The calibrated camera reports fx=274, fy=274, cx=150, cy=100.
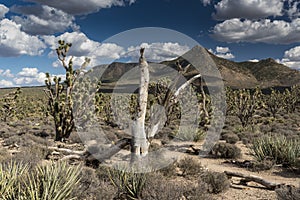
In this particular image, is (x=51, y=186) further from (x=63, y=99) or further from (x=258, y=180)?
(x=63, y=99)

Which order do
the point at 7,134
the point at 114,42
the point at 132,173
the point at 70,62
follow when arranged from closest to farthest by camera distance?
the point at 132,173 < the point at 114,42 < the point at 70,62 < the point at 7,134

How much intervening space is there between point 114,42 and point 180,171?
481 cm

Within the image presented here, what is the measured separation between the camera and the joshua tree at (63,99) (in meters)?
14.2

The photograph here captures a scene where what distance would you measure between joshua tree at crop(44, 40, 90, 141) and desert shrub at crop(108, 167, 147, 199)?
8.71 meters

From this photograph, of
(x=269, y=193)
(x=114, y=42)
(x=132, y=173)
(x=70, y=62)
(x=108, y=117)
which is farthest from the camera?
(x=108, y=117)

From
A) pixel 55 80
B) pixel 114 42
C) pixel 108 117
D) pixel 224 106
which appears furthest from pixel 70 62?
pixel 224 106

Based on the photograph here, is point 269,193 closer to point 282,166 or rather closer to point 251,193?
point 251,193

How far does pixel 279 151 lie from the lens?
32.3ft

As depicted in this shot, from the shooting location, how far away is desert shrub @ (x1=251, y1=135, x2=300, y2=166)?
31.0ft

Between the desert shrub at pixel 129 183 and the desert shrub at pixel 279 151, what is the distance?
5675 millimetres

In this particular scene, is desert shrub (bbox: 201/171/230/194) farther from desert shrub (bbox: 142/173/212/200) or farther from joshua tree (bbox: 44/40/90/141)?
joshua tree (bbox: 44/40/90/141)

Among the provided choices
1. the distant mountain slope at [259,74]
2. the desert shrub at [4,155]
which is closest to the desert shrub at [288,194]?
the desert shrub at [4,155]

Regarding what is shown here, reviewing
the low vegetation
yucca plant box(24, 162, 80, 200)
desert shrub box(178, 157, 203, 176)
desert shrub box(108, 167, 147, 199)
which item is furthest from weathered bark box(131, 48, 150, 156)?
yucca plant box(24, 162, 80, 200)

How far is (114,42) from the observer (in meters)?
8.96
